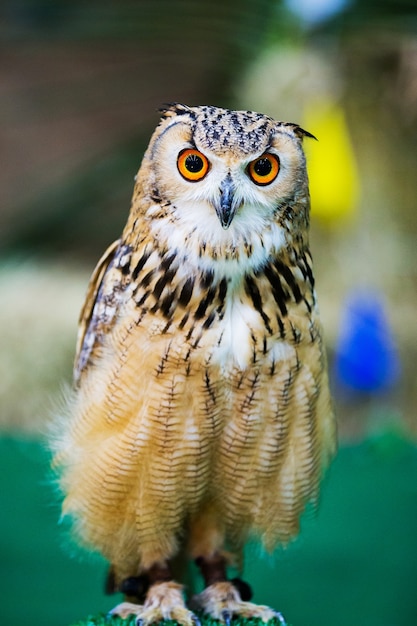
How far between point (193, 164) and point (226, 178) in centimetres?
9

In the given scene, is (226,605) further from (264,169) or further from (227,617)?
(264,169)

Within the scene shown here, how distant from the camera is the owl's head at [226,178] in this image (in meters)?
1.69

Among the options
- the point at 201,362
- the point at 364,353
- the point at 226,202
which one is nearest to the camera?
the point at 226,202

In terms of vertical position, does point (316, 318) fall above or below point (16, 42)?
below

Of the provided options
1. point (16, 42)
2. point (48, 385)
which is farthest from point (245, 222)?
point (16, 42)

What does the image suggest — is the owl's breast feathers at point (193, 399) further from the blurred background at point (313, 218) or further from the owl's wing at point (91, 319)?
the blurred background at point (313, 218)

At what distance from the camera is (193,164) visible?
174 cm

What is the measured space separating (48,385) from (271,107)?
212cm

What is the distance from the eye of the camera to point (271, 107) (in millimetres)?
5055

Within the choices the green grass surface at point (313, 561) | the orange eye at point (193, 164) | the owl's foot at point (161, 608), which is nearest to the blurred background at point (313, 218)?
the green grass surface at point (313, 561)

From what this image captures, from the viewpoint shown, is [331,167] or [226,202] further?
[331,167]

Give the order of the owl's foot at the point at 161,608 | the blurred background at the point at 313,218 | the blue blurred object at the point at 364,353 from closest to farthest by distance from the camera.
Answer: the owl's foot at the point at 161,608 → the blurred background at the point at 313,218 → the blue blurred object at the point at 364,353

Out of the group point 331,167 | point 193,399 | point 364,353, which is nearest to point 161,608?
point 193,399

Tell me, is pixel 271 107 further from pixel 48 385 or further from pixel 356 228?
pixel 48 385
